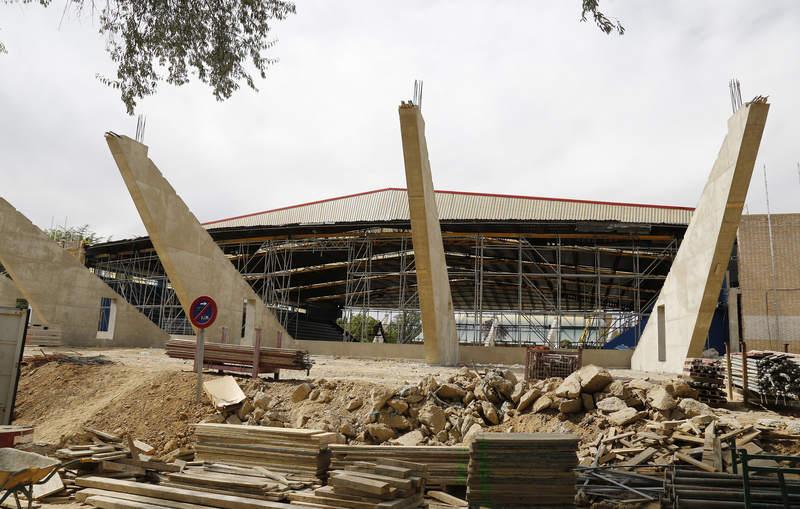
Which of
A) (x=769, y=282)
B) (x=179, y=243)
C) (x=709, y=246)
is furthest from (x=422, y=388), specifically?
(x=769, y=282)

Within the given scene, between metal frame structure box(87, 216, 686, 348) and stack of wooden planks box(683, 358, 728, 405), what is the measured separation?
483 inches

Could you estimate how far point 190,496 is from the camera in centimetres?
662

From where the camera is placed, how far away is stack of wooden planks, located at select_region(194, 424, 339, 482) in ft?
26.4

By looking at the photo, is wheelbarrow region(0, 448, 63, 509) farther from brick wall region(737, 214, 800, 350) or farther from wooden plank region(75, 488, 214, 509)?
brick wall region(737, 214, 800, 350)

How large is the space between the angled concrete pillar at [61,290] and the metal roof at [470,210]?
1077 centimetres

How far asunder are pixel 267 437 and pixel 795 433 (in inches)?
321

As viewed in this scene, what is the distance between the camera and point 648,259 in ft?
95.9

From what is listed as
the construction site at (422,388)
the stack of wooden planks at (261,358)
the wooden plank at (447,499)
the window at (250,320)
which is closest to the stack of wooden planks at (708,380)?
the construction site at (422,388)

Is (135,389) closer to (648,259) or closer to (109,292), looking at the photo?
(109,292)

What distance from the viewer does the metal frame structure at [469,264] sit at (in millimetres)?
26062

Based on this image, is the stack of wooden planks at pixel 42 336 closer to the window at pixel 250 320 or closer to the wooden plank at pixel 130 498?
the window at pixel 250 320

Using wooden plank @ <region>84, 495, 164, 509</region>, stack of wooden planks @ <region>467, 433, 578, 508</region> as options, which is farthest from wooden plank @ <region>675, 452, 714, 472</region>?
wooden plank @ <region>84, 495, 164, 509</region>

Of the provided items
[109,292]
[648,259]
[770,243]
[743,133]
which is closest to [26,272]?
[109,292]

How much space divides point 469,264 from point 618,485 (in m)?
27.6
